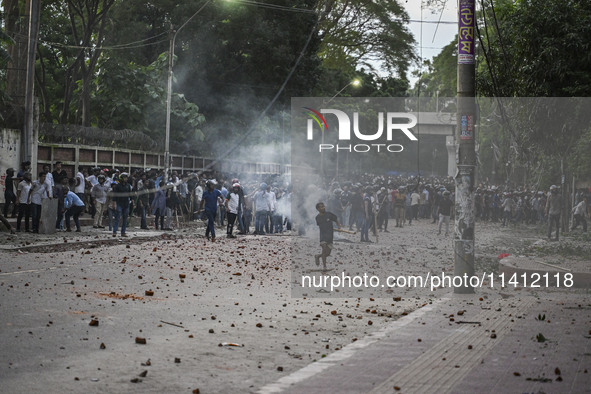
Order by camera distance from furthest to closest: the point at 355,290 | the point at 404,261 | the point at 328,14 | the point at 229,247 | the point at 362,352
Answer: the point at 328,14 < the point at 229,247 < the point at 404,261 < the point at 355,290 < the point at 362,352

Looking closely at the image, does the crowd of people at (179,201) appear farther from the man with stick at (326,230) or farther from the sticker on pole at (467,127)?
the sticker on pole at (467,127)

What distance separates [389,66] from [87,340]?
37000 millimetres

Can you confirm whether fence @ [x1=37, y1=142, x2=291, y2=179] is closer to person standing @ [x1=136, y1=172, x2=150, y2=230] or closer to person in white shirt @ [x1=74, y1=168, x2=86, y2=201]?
person in white shirt @ [x1=74, y1=168, x2=86, y2=201]

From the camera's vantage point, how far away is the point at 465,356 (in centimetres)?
699

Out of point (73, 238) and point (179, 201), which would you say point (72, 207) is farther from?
point (179, 201)

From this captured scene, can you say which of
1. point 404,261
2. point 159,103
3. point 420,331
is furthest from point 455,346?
point 159,103

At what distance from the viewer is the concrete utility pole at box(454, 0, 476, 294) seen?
11469 millimetres

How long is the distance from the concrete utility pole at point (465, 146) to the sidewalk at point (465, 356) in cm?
147

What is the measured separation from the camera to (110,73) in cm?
3269

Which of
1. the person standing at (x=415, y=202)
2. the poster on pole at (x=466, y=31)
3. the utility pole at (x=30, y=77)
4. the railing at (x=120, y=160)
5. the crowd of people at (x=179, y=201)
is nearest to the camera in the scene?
the poster on pole at (x=466, y=31)

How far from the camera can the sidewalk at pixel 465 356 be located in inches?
231

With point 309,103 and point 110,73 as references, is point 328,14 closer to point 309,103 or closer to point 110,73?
point 309,103

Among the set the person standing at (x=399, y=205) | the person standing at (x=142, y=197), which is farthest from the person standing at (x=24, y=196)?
the person standing at (x=399, y=205)

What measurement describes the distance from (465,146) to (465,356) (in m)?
5.07
